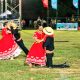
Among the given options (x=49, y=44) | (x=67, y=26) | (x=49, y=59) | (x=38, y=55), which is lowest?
(x=67, y=26)

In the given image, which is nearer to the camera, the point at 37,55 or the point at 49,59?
the point at 49,59

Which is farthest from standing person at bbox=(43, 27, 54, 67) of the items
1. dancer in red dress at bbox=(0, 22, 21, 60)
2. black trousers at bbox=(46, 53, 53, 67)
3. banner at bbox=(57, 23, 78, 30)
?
banner at bbox=(57, 23, 78, 30)

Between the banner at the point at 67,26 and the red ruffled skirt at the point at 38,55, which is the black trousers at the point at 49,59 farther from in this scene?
the banner at the point at 67,26

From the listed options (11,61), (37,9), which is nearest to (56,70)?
(11,61)

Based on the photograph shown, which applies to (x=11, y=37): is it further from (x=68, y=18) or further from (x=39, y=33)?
(x=68, y=18)

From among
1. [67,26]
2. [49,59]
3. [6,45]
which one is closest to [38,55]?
[49,59]

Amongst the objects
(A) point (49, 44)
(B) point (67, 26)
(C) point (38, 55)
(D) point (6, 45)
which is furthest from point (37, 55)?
(B) point (67, 26)

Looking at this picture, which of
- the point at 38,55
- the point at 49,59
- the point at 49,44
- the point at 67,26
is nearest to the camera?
the point at 49,44

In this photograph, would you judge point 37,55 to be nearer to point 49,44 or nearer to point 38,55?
point 38,55

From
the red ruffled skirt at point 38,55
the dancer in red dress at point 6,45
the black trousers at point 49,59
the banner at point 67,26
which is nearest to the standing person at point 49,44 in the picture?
the black trousers at point 49,59

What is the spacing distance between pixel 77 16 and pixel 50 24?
461 cm

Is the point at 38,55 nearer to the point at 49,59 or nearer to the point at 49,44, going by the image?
the point at 49,59

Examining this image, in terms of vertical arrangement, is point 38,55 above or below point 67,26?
above

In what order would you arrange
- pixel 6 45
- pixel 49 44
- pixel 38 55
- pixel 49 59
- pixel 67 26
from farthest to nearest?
pixel 67 26 < pixel 6 45 < pixel 38 55 < pixel 49 59 < pixel 49 44
